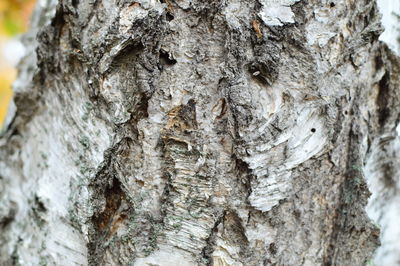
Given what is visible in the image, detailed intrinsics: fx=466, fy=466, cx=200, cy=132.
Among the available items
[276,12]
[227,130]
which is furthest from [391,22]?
[227,130]

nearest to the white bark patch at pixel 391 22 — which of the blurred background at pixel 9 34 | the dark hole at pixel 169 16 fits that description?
the dark hole at pixel 169 16

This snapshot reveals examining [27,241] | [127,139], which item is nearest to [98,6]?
[127,139]

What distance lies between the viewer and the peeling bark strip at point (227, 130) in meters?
0.71

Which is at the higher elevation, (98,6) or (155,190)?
(98,6)

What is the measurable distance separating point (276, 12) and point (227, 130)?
0.64 feet

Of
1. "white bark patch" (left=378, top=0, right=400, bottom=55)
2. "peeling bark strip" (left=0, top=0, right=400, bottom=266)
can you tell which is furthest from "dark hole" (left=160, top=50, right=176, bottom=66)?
"white bark patch" (left=378, top=0, right=400, bottom=55)

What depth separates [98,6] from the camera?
788 mm

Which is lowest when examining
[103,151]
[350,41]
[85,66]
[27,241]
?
[27,241]

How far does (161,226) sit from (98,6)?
38 cm

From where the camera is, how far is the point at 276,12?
2.32 ft

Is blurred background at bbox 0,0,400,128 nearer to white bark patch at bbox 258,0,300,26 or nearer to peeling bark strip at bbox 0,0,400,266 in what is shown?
peeling bark strip at bbox 0,0,400,266

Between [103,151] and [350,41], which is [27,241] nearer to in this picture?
[103,151]

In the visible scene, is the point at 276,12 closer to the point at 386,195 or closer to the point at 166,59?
the point at 166,59

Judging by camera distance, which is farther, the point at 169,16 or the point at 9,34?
the point at 9,34
